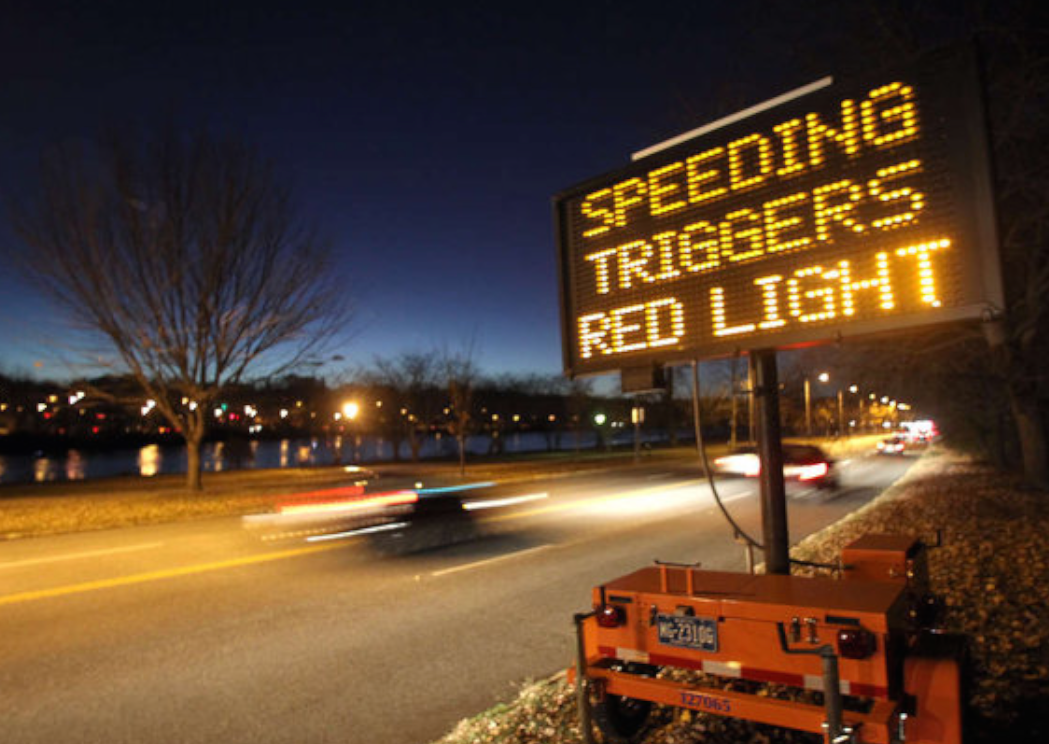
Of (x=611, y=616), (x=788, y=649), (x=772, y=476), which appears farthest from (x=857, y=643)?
(x=772, y=476)

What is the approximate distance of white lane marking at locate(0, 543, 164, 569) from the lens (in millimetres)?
10203

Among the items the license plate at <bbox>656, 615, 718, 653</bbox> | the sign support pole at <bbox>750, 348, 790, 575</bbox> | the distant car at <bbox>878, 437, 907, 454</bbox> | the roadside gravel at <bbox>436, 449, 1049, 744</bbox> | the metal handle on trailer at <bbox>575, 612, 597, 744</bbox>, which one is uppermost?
the sign support pole at <bbox>750, 348, 790, 575</bbox>

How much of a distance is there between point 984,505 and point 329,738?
44.9 ft

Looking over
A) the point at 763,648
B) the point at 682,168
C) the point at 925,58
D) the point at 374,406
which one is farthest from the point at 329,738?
the point at 374,406

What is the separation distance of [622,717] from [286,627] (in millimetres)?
4378

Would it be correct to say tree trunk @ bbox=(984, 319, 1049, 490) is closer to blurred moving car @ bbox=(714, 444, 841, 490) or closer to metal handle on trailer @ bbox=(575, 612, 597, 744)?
blurred moving car @ bbox=(714, 444, 841, 490)

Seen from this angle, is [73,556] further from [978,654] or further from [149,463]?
[149,463]

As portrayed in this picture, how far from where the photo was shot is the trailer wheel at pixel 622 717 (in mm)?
3729

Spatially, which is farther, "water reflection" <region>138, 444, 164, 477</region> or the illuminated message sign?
"water reflection" <region>138, 444, 164, 477</region>

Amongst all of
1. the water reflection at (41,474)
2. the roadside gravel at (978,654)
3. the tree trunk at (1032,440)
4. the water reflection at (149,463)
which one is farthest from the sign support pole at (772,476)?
the water reflection at (149,463)

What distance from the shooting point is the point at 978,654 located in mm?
4863

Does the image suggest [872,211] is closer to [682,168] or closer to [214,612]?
[682,168]

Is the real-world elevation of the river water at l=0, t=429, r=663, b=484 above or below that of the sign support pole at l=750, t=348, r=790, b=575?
below

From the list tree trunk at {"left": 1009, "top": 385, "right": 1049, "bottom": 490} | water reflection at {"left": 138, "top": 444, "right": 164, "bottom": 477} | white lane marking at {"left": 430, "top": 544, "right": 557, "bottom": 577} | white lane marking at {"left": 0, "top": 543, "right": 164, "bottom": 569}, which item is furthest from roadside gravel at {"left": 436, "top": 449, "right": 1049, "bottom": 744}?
water reflection at {"left": 138, "top": 444, "right": 164, "bottom": 477}
